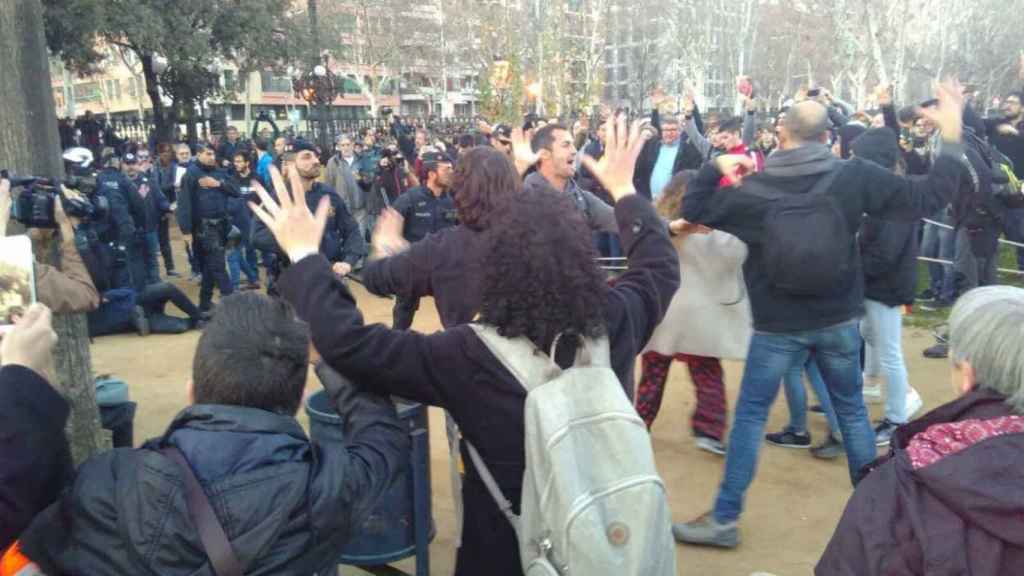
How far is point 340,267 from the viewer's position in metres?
5.29

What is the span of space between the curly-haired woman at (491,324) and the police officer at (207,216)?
7.90 m

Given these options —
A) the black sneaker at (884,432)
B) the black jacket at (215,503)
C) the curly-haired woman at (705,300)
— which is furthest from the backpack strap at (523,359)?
the black sneaker at (884,432)

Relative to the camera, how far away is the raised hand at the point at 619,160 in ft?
9.34

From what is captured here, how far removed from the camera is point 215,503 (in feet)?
5.45

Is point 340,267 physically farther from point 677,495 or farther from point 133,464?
point 133,464

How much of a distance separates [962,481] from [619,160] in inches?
63.1

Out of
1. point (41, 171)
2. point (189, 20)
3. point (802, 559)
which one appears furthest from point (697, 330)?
point (189, 20)

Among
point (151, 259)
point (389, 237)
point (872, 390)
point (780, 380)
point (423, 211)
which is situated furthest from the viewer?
point (151, 259)

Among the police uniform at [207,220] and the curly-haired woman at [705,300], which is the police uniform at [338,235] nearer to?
the curly-haired woman at [705,300]

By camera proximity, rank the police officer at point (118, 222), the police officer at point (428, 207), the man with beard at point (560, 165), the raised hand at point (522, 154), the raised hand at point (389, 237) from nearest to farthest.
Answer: the raised hand at point (389, 237) → the raised hand at point (522, 154) → the man with beard at point (560, 165) → the police officer at point (428, 207) → the police officer at point (118, 222)

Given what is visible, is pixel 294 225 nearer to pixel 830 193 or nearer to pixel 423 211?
pixel 830 193

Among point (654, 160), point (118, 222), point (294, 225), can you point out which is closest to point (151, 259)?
point (118, 222)

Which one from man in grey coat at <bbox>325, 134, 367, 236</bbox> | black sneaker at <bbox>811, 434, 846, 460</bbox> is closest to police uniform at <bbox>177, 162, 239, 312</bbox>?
man in grey coat at <bbox>325, 134, 367, 236</bbox>

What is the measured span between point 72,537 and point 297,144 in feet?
18.3
